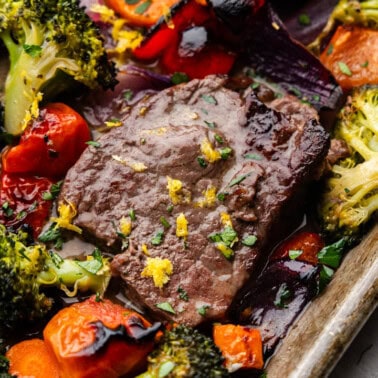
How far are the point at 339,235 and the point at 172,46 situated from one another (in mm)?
1660

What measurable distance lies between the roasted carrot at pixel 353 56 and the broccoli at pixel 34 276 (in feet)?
6.83

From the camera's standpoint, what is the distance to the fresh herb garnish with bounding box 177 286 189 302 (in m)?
4.02

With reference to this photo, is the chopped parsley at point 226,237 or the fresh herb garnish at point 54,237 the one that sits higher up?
the chopped parsley at point 226,237

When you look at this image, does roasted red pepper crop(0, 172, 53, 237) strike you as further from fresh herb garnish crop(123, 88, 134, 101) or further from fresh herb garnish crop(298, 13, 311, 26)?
fresh herb garnish crop(298, 13, 311, 26)

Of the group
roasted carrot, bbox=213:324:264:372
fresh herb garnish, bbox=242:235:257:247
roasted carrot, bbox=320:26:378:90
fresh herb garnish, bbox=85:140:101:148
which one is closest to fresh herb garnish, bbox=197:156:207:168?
fresh herb garnish, bbox=242:235:257:247

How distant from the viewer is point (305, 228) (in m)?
4.55

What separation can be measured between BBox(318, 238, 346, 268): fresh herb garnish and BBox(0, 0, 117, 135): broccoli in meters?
1.74

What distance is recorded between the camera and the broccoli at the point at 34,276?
3.86 meters

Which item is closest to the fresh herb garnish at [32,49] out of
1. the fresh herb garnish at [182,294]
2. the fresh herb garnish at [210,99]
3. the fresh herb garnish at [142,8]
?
the fresh herb garnish at [142,8]

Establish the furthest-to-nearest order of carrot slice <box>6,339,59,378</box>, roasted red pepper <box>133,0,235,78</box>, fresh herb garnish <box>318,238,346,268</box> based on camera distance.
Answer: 1. roasted red pepper <box>133,0,235,78</box>
2. fresh herb garnish <box>318,238,346,268</box>
3. carrot slice <box>6,339,59,378</box>

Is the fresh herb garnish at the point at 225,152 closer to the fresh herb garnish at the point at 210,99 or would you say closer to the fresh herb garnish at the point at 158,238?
the fresh herb garnish at the point at 210,99

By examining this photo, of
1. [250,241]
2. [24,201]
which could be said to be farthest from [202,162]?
[24,201]

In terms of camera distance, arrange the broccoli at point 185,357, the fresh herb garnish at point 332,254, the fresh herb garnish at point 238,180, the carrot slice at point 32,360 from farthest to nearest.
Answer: the fresh herb garnish at point 332,254, the fresh herb garnish at point 238,180, the carrot slice at point 32,360, the broccoli at point 185,357

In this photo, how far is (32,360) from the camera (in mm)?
3904
